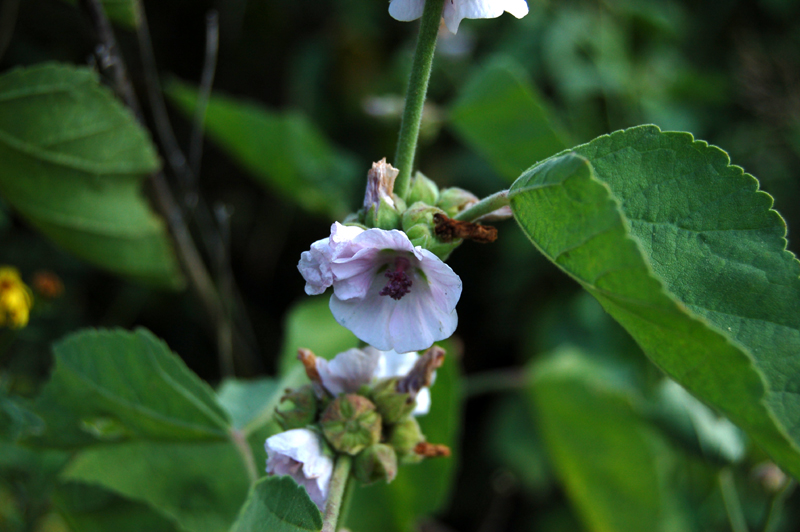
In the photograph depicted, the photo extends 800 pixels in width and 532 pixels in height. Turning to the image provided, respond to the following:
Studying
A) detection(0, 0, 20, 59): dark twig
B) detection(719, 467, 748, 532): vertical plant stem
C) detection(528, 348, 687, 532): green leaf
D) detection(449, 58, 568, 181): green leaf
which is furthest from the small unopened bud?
detection(0, 0, 20, 59): dark twig

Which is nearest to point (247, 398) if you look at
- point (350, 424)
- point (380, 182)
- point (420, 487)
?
point (420, 487)

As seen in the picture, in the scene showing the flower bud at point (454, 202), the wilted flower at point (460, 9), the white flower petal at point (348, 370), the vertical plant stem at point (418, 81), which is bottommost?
the white flower petal at point (348, 370)

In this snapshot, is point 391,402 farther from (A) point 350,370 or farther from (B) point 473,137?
(B) point 473,137

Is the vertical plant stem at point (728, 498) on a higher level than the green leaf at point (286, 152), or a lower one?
lower

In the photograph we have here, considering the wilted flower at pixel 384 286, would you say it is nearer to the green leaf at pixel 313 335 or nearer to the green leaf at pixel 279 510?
the green leaf at pixel 279 510

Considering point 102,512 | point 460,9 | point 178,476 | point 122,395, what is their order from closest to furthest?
point 460,9 < point 122,395 < point 178,476 < point 102,512

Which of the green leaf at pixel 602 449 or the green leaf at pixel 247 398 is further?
the green leaf at pixel 602 449

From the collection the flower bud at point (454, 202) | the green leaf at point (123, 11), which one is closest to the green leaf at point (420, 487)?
the flower bud at point (454, 202)
